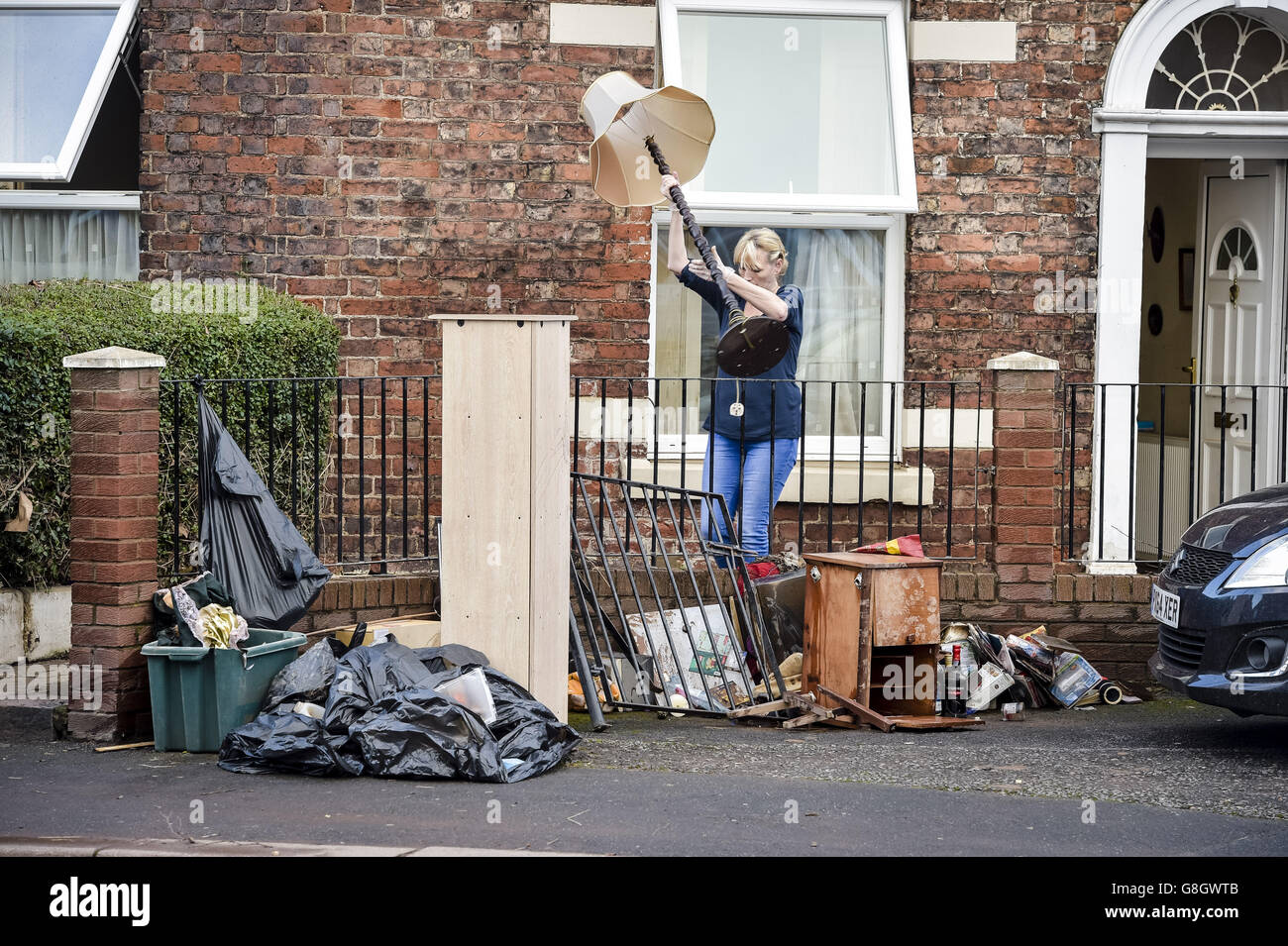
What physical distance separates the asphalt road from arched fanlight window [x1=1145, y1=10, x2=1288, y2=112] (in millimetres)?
4109

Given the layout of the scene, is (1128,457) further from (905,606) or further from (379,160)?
(379,160)

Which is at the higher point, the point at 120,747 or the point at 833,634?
the point at 833,634

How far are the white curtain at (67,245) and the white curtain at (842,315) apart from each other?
13.1ft

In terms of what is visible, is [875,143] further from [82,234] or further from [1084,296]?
[82,234]

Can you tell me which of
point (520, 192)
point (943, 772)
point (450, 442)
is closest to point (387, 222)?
point (520, 192)

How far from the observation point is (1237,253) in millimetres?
9844

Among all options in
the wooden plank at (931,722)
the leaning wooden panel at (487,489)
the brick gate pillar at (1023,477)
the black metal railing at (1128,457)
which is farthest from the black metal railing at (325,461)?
the black metal railing at (1128,457)

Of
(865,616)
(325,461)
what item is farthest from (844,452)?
(325,461)

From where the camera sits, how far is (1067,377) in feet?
29.5

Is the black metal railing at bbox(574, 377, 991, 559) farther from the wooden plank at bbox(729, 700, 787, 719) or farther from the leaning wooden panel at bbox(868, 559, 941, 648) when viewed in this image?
the wooden plank at bbox(729, 700, 787, 719)

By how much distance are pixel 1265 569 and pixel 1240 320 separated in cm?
396

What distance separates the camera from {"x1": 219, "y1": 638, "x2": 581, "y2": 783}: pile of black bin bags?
5.74 meters

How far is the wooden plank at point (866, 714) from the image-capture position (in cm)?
682

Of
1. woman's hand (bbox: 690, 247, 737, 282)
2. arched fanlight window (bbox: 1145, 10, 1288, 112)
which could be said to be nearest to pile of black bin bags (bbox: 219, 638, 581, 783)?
woman's hand (bbox: 690, 247, 737, 282)
